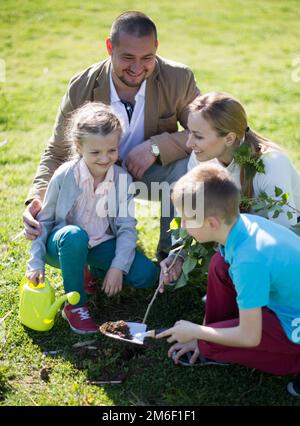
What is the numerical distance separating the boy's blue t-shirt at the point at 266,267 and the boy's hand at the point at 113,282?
0.82 meters

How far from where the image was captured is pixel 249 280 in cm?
238

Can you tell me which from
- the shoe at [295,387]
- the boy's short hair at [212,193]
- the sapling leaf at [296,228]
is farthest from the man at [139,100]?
the shoe at [295,387]

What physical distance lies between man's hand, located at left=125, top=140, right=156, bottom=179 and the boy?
109cm

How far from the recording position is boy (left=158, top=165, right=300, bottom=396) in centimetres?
239

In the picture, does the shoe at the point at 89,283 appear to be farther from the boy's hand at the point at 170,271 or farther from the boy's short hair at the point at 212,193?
the boy's short hair at the point at 212,193

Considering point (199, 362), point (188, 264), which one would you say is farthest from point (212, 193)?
point (199, 362)

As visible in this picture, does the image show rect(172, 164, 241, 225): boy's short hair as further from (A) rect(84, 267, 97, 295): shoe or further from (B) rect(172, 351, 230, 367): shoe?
(A) rect(84, 267, 97, 295): shoe

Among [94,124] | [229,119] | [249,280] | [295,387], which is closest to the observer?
[249,280]

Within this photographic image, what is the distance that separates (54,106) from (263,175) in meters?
4.25

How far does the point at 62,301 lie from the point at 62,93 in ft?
15.3

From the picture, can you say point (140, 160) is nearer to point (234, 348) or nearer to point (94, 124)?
point (94, 124)

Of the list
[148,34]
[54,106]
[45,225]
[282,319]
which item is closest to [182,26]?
[54,106]

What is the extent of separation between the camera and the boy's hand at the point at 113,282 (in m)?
3.17

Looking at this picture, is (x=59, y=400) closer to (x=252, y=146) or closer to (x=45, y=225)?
(x=45, y=225)
